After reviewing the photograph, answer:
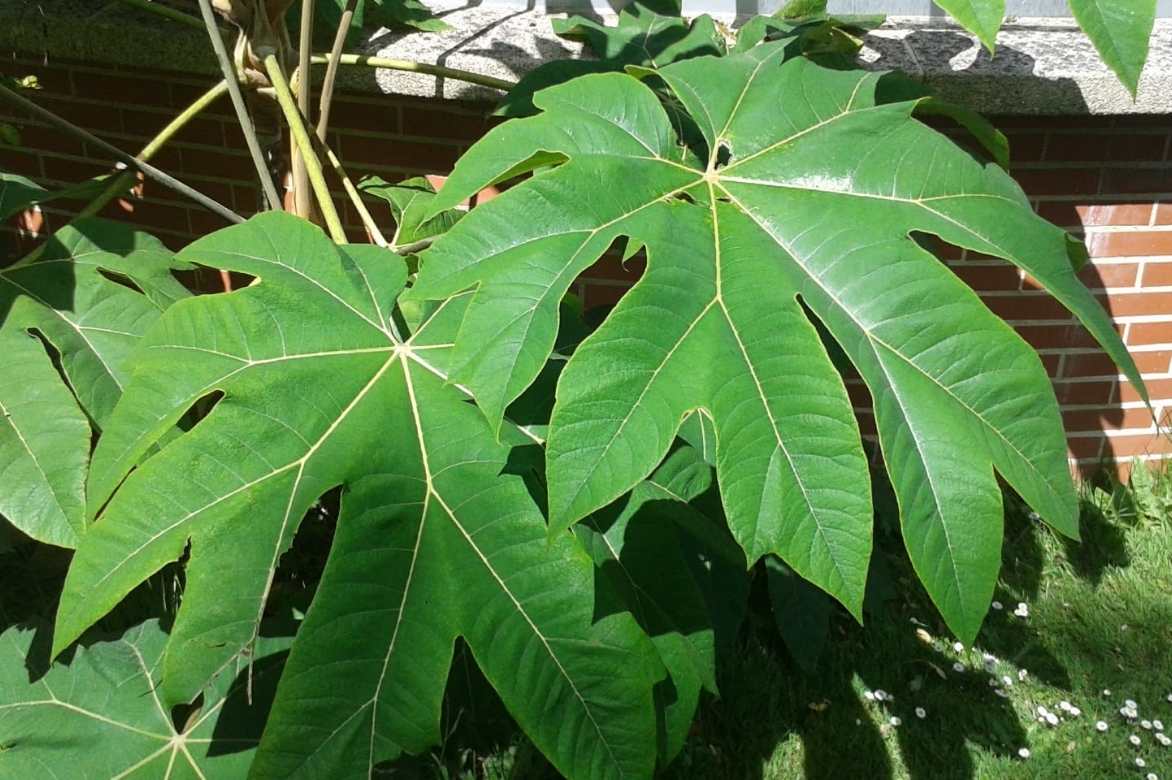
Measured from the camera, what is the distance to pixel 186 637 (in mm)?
1161

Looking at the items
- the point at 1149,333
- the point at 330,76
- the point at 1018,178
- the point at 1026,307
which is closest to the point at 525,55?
the point at 330,76

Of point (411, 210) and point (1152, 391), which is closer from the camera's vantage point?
point (411, 210)

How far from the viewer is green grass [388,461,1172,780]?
2.24 m

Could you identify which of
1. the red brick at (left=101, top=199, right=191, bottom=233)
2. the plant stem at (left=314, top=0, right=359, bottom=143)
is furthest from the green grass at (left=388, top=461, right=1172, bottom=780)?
the red brick at (left=101, top=199, right=191, bottom=233)

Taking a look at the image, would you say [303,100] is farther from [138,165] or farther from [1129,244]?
[1129,244]

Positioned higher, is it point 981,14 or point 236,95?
point 981,14

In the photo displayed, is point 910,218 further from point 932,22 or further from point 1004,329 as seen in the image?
point 932,22

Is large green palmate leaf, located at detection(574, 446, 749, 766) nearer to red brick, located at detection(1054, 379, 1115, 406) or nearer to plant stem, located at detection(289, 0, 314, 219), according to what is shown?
plant stem, located at detection(289, 0, 314, 219)

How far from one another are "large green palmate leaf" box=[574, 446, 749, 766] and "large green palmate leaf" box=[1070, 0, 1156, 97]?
0.67 meters

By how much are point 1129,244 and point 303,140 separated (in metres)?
2.17

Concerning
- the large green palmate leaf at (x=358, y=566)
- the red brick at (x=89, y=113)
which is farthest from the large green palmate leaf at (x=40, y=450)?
the red brick at (x=89, y=113)

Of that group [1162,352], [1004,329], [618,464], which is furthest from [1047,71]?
[618,464]

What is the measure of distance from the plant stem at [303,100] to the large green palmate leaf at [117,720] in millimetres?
780

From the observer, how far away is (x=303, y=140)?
177 centimetres
